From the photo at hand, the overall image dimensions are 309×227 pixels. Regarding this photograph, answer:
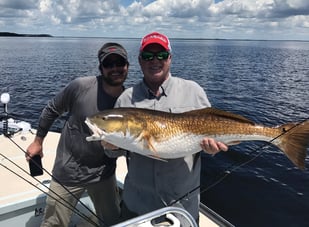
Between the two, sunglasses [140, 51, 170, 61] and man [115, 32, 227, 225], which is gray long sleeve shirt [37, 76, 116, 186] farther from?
sunglasses [140, 51, 170, 61]

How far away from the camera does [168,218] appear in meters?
2.56

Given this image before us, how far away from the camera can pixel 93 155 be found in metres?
3.96

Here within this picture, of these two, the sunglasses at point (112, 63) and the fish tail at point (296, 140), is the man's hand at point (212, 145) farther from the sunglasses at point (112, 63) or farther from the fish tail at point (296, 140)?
the sunglasses at point (112, 63)

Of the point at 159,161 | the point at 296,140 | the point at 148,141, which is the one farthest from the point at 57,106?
the point at 296,140

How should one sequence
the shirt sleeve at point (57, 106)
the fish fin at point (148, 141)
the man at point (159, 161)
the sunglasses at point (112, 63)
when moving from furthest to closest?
1. the shirt sleeve at point (57, 106)
2. the sunglasses at point (112, 63)
3. the man at point (159, 161)
4. the fish fin at point (148, 141)

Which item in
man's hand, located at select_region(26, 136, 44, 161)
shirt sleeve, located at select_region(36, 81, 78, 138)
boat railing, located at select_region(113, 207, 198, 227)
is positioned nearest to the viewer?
boat railing, located at select_region(113, 207, 198, 227)

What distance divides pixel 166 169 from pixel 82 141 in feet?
4.38

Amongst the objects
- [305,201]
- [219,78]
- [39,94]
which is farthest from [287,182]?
[219,78]

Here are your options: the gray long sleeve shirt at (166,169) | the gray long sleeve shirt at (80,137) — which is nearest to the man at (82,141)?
the gray long sleeve shirt at (80,137)

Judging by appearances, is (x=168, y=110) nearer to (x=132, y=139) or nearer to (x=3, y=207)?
(x=132, y=139)

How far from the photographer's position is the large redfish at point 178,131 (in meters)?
3.06

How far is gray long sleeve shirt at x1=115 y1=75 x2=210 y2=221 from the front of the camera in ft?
10.2

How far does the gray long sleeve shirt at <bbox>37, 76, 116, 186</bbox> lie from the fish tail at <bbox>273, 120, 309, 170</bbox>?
2.04 meters

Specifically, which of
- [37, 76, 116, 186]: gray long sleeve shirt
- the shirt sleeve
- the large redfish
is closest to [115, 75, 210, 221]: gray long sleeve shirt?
the large redfish
